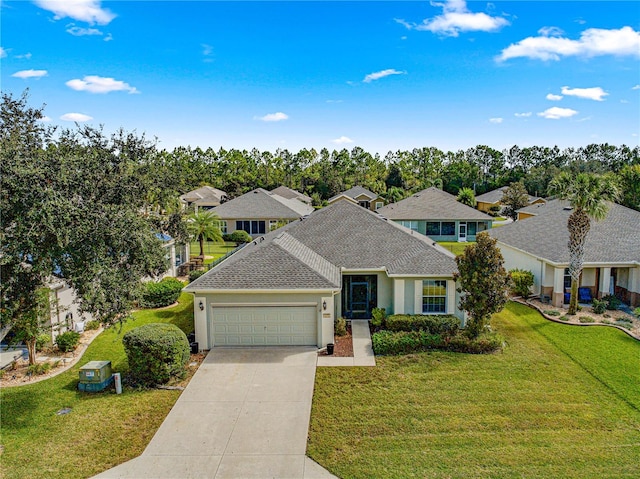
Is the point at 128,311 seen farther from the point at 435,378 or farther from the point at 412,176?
the point at 412,176

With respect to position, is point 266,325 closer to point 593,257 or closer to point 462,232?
point 593,257

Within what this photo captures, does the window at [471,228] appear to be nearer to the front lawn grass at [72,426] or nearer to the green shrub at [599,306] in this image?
the green shrub at [599,306]

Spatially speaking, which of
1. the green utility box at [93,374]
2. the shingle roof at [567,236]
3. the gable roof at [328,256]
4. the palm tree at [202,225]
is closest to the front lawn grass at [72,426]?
the green utility box at [93,374]

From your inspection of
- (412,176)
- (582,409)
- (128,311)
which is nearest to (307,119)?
(128,311)

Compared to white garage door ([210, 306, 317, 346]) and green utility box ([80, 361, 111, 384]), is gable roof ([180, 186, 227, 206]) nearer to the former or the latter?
white garage door ([210, 306, 317, 346])

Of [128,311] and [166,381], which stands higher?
[128,311]

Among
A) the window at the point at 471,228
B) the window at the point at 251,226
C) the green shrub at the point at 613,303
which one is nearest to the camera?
the green shrub at the point at 613,303

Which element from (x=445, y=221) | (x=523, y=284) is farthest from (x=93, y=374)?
(x=445, y=221)
